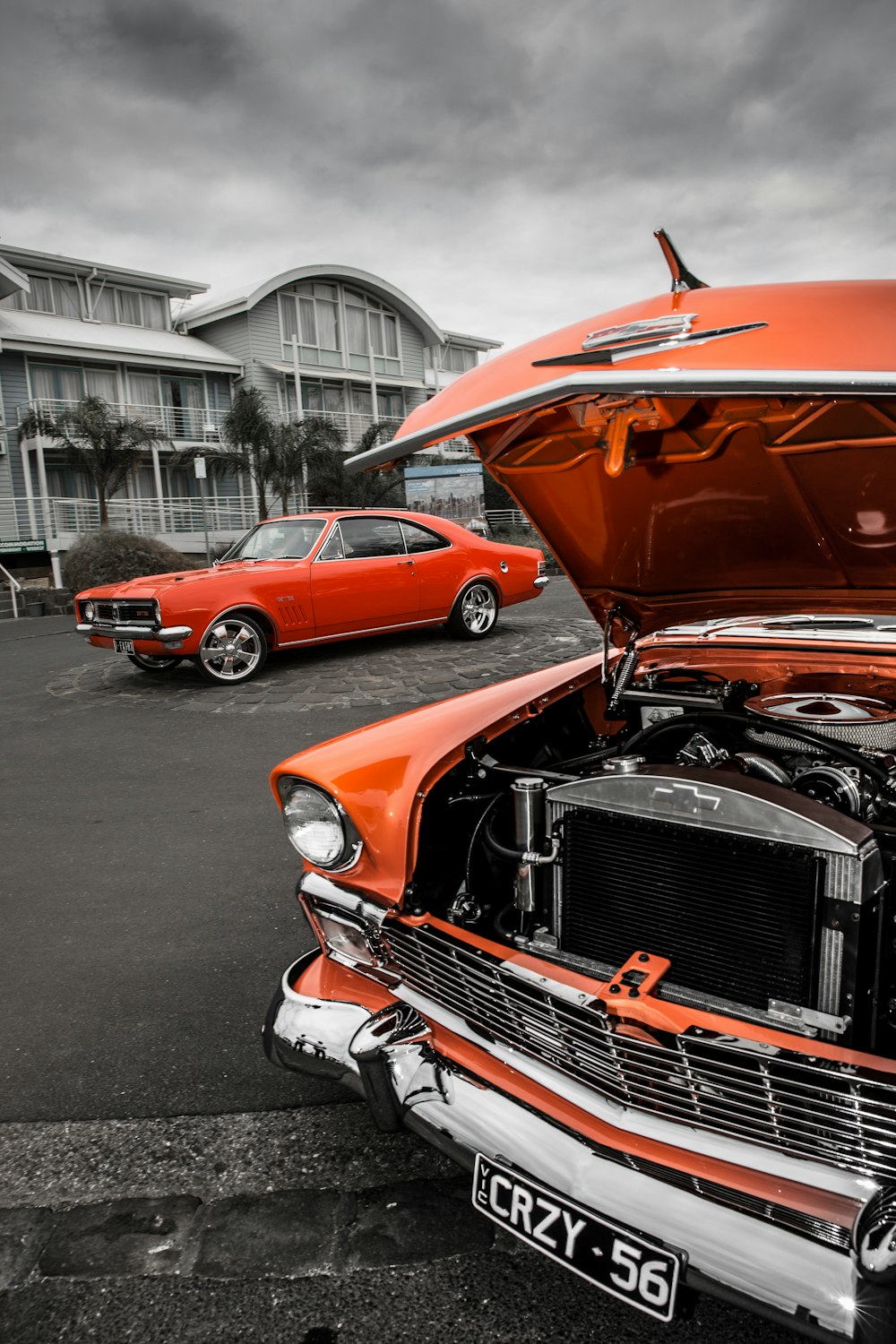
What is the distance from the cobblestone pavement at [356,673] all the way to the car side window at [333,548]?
100 cm

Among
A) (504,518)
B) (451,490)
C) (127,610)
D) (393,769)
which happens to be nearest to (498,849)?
(393,769)

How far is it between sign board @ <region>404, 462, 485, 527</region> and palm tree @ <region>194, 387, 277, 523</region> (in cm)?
444

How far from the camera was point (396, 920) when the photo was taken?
6.06ft

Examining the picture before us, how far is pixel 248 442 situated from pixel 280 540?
545 inches

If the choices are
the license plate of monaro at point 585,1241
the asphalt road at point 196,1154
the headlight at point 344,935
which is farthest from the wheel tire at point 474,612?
the license plate of monaro at point 585,1241

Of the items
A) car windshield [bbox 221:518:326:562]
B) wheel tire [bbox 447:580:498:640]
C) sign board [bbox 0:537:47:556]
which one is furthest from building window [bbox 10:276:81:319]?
wheel tire [bbox 447:580:498:640]

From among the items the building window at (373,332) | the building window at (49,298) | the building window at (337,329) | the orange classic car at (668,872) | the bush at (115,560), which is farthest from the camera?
the building window at (373,332)

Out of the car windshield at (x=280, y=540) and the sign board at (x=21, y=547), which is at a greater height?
the sign board at (x=21, y=547)

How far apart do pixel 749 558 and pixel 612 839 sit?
125 centimetres

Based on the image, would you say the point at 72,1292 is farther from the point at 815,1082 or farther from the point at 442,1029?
the point at 815,1082

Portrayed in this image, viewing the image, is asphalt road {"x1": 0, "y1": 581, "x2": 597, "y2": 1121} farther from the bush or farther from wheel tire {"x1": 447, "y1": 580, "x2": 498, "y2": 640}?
the bush

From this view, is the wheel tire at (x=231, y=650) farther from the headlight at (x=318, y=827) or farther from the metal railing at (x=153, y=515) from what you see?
the metal railing at (x=153, y=515)

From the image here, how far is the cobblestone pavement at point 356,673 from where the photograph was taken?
667 centimetres

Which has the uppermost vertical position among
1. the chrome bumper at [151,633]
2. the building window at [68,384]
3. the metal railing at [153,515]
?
the building window at [68,384]
